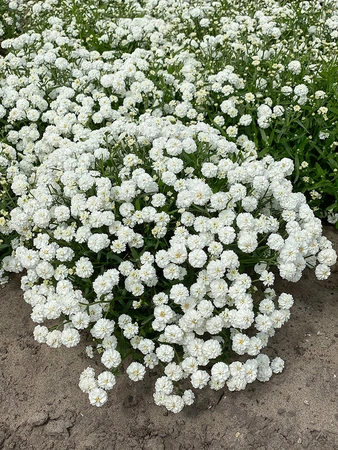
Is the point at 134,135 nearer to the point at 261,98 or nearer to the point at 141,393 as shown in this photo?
the point at 261,98

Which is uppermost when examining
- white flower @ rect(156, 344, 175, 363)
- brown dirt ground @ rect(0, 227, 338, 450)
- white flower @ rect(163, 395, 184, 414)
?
white flower @ rect(156, 344, 175, 363)

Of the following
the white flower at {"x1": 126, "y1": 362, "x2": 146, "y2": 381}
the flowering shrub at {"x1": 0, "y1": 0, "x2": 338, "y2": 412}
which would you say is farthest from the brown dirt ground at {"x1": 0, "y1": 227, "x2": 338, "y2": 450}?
the white flower at {"x1": 126, "y1": 362, "x2": 146, "y2": 381}

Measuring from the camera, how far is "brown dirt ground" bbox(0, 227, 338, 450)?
132 inches

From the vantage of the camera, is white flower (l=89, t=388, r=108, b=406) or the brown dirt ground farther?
the brown dirt ground

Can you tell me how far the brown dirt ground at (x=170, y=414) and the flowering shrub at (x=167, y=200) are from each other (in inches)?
6.7

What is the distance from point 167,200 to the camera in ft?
12.3

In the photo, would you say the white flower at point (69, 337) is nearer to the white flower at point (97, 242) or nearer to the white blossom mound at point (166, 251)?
the white blossom mound at point (166, 251)

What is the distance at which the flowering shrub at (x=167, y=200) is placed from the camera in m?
3.39

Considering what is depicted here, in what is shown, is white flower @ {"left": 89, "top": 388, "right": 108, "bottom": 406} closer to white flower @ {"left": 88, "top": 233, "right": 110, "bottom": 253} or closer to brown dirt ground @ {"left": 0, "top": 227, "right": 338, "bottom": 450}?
brown dirt ground @ {"left": 0, "top": 227, "right": 338, "bottom": 450}

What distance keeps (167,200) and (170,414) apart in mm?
1430

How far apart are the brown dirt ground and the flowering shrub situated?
17cm

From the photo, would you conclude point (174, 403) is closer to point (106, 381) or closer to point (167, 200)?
point (106, 381)

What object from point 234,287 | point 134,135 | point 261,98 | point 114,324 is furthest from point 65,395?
point 261,98

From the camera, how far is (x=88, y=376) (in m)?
3.35
